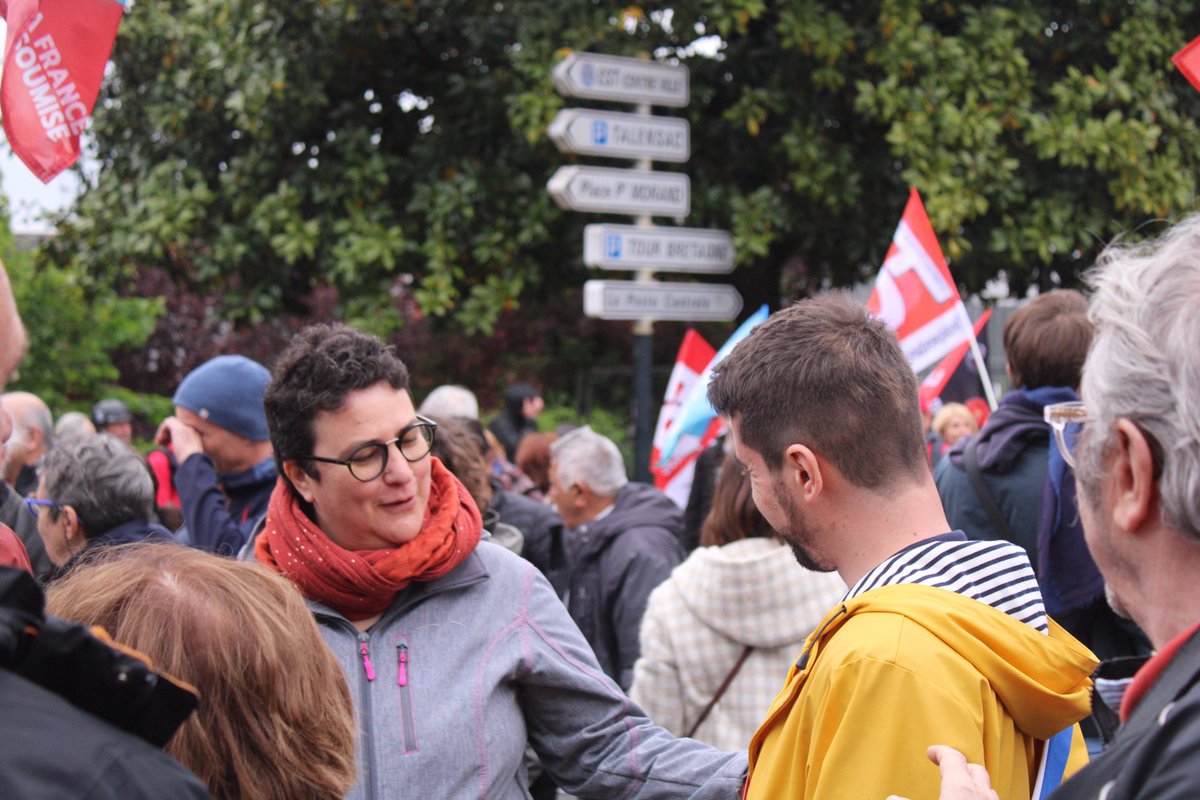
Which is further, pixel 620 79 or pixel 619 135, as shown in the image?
pixel 620 79

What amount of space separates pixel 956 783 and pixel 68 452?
10.5 ft

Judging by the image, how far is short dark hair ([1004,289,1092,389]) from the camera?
367 cm

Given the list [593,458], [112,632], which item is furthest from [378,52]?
[112,632]

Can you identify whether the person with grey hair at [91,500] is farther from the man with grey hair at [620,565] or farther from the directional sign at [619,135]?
the directional sign at [619,135]

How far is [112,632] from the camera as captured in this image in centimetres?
154

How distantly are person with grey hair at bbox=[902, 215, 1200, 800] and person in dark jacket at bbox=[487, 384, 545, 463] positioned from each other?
8675 mm

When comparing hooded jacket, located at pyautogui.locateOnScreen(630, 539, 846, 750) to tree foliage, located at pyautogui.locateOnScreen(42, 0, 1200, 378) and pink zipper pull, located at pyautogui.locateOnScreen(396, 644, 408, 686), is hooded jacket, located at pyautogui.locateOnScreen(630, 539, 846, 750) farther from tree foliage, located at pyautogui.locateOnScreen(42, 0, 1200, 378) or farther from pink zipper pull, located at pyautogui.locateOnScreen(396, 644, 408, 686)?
tree foliage, located at pyautogui.locateOnScreen(42, 0, 1200, 378)

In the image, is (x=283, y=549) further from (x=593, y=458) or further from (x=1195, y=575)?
(x=593, y=458)

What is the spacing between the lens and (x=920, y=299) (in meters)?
5.34

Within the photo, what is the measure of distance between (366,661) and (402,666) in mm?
71

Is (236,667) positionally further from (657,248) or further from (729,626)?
(657,248)

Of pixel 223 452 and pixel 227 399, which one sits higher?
pixel 227 399

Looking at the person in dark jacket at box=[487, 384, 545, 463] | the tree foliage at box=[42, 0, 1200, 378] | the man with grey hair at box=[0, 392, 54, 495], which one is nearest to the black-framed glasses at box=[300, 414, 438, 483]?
the man with grey hair at box=[0, 392, 54, 495]

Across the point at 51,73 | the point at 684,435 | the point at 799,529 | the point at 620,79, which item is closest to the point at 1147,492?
the point at 799,529
